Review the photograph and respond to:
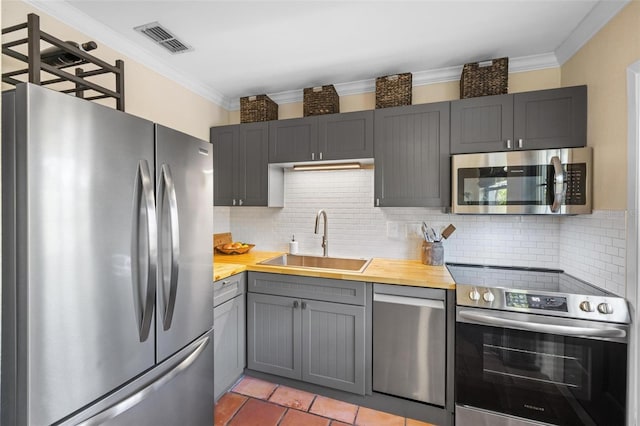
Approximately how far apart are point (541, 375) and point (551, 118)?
1629 millimetres

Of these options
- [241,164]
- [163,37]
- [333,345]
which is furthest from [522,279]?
[163,37]

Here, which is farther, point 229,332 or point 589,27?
point 229,332

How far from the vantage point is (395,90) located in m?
2.39

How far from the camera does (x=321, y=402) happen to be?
7.00 feet

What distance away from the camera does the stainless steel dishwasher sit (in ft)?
6.13

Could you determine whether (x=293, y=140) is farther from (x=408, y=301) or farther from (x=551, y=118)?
(x=551, y=118)

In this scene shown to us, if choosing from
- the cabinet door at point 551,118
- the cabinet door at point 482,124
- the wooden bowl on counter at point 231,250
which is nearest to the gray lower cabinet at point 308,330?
the wooden bowl on counter at point 231,250

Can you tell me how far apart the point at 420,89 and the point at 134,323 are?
2.63m

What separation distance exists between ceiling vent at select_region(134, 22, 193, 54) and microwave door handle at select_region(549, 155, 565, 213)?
2635 mm

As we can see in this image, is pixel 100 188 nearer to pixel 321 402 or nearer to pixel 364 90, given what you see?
pixel 321 402

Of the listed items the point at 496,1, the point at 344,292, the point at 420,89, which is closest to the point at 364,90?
the point at 420,89

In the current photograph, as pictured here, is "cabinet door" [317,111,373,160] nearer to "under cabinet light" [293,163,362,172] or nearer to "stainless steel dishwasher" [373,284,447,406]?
"under cabinet light" [293,163,362,172]

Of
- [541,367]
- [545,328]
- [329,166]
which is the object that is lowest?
[541,367]

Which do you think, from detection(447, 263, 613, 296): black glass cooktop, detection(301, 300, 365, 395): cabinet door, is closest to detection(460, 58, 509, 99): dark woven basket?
detection(447, 263, 613, 296): black glass cooktop
